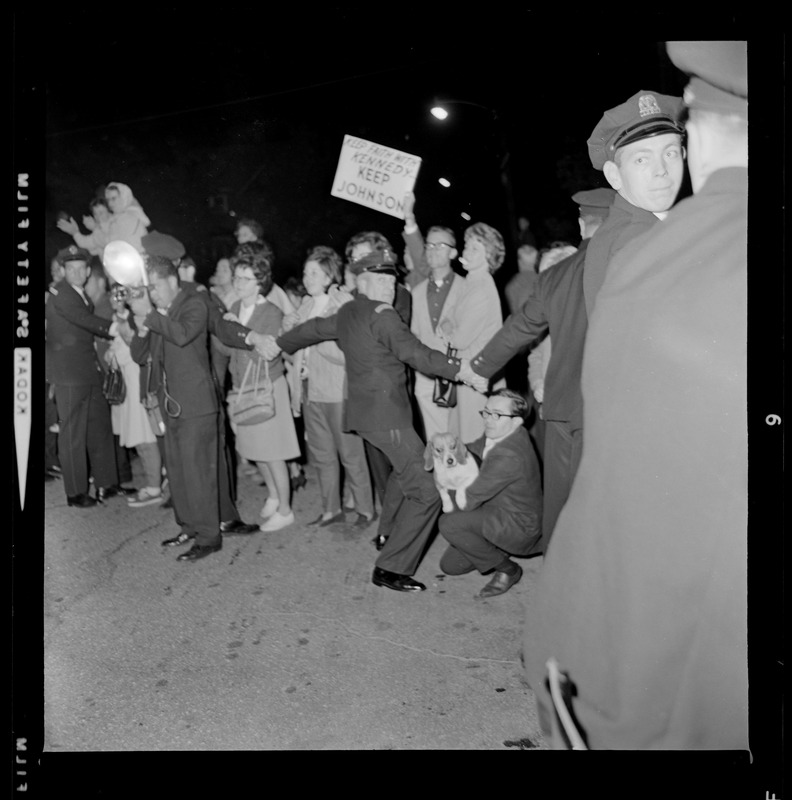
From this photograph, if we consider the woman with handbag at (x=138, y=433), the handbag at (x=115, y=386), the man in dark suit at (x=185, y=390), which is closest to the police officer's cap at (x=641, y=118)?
the man in dark suit at (x=185, y=390)

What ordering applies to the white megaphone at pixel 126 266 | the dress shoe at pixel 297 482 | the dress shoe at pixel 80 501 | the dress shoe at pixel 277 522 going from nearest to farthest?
the white megaphone at pixel 126 266 → the dress shoe at pixel 277 522 → the dress shoe at pixel 80 501 → the dress shoe at pixel 297 482

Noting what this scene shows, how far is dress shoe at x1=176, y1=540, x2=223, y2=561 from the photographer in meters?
4.13

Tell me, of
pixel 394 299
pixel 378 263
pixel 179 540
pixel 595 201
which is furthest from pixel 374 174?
pixel 179 540

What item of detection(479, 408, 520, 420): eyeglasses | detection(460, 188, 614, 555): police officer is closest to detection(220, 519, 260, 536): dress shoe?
detection(479, 408, 520, 420): eyeglasses

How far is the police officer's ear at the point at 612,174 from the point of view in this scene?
286cm

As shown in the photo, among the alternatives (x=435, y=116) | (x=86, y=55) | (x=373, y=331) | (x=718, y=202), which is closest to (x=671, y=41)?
(x=718, y=202)

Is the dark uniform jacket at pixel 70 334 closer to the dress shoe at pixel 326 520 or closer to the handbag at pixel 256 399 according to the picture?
the handbag at pixel 256 399

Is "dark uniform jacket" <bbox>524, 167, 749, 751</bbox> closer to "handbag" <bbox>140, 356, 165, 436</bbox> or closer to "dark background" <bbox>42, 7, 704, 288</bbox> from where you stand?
"dark background" <bbox>42, 7, 704, 288</bbox>

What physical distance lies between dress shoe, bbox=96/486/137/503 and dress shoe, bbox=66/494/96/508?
8cm

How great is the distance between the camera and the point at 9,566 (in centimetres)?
288

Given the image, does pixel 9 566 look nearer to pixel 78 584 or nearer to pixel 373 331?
pixel 78 584

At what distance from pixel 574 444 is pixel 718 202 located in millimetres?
1037

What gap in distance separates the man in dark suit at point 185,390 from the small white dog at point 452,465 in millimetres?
1381

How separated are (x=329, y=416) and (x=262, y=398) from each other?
1.47 ft
